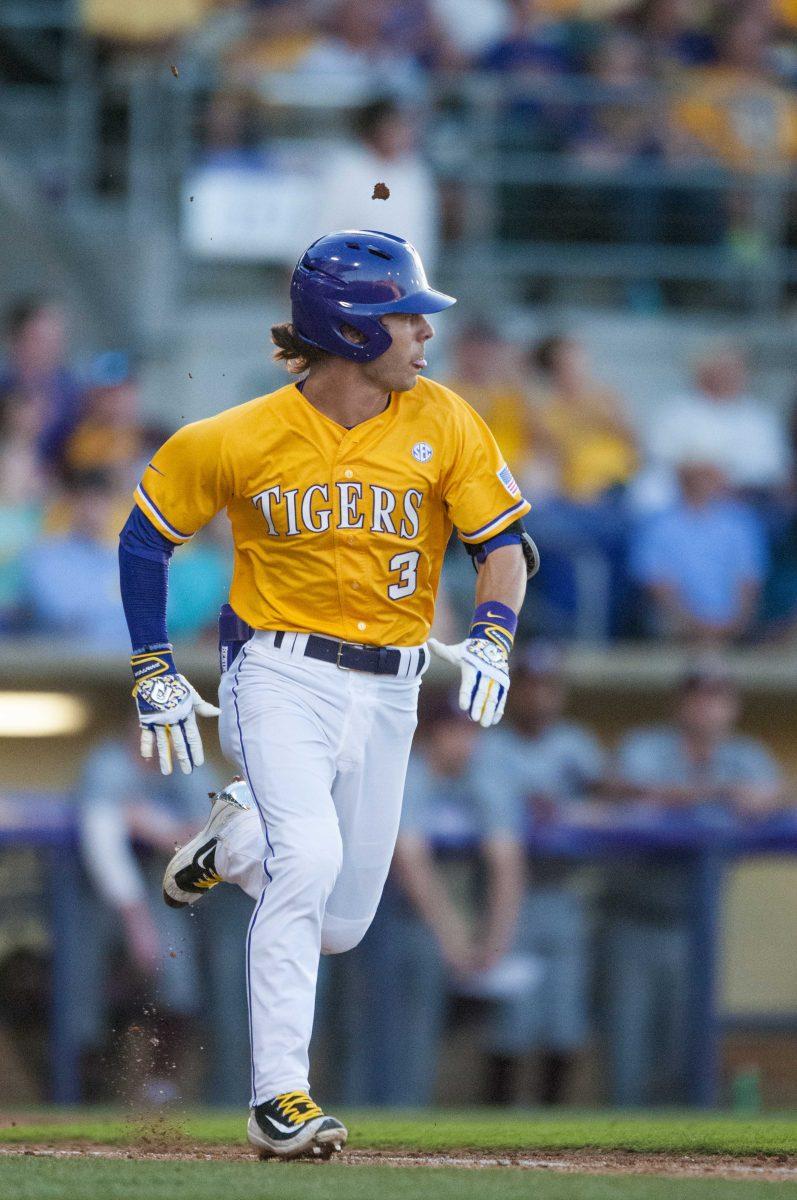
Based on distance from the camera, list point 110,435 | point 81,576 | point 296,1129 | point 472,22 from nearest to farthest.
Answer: point 296,1129 → point 81,576 → point 110,435 → point 472,22

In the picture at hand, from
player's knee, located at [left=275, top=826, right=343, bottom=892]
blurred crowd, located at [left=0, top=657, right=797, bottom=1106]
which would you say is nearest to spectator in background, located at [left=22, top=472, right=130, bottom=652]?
blurred crowd, located at [left=0, top=657, right=797, bottom=1106]

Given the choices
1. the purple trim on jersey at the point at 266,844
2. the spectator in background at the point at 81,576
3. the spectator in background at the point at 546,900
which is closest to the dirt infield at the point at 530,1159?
the purple trim on jersey at the point at 266,844

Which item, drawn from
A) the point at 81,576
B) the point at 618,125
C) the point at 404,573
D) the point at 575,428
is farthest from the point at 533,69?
the point at 404,573

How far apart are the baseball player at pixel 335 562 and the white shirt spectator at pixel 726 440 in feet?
15.0

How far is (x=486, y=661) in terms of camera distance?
426 cm

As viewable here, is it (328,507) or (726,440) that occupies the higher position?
(328,507)

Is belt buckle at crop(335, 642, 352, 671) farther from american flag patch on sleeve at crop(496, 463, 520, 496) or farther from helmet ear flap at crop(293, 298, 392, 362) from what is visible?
helmet ear flap at crop(293, 298, 392, 362)

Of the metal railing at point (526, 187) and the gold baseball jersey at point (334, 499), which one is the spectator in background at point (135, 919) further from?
the metal railing at point (526, 187)

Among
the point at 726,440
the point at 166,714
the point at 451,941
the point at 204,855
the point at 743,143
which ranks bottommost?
the point at 451,941

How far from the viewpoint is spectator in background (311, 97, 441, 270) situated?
27.1 ft

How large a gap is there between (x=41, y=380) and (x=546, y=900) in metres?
3.09

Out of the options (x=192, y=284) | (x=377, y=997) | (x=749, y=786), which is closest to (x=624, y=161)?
(x=192, y=284)

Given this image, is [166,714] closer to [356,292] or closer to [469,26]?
[356,292]

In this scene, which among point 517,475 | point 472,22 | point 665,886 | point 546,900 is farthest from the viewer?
point 472,22
